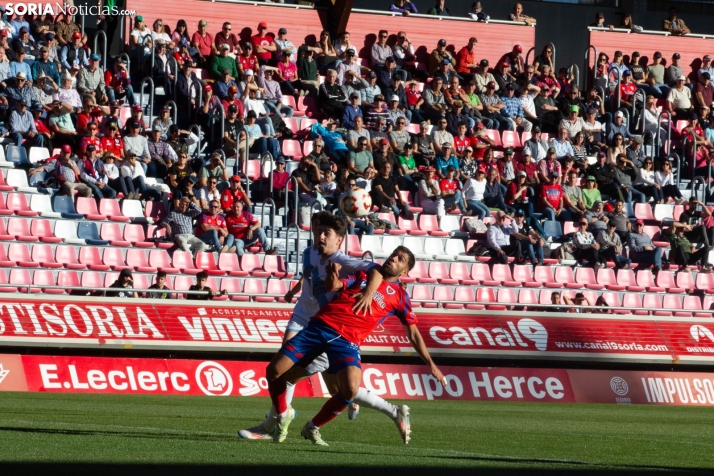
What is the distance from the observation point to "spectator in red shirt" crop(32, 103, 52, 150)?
21.6m

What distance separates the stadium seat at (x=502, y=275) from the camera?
2338cm

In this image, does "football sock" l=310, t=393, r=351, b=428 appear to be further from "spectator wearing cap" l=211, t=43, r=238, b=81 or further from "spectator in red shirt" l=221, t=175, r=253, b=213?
"spectator wearing cap" l=211, t=43, r=238, b=81

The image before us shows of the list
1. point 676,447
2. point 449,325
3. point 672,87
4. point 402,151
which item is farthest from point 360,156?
point 676,447

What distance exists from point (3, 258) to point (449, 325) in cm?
739

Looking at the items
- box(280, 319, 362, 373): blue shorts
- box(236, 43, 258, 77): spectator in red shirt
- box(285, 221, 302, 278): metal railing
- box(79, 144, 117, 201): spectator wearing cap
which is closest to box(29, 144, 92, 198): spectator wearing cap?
box(79, 144, 117, 201): spectator wearing cap

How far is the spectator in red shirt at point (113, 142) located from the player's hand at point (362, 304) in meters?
13.6

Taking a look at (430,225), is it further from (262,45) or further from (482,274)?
(262,45)

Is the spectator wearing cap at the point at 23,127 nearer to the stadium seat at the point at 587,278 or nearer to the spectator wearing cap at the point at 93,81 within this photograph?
the spectator wearing cap at the point at 93,81

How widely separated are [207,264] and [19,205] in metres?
3.38

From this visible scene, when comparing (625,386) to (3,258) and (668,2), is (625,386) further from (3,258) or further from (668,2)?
(668,2)

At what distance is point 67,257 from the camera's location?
20.3m

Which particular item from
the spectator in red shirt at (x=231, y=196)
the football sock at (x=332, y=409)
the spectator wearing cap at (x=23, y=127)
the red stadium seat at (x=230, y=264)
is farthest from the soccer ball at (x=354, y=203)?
the football sock at (x=332, y=409)

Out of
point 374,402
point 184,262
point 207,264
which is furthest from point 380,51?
point 374,402

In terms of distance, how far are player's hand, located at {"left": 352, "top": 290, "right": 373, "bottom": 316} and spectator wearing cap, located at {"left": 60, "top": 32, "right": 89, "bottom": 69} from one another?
15.7 metres
